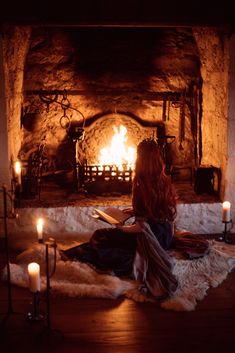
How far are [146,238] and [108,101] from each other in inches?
105

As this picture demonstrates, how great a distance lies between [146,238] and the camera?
390 centimetres

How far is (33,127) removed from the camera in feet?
20.0

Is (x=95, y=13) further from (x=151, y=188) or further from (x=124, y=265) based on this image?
(x=124, y=265)

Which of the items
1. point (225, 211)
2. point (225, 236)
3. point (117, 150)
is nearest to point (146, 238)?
point (225, 211)

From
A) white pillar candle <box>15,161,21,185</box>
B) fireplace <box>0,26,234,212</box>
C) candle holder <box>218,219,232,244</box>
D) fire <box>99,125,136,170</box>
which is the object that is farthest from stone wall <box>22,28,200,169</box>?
candle holder <box>218,219,232,244</box>

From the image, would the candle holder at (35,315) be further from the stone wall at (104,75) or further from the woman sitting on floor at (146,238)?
the stone wall at (104,75)

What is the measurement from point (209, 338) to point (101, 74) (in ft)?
12.1

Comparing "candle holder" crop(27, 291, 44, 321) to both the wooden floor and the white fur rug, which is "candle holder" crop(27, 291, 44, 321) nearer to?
the wooden floor

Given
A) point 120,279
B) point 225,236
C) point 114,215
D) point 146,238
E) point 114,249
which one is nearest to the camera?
point 146,238

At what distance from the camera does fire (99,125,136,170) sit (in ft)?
20.2

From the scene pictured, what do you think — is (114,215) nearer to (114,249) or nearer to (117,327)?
(114,249)

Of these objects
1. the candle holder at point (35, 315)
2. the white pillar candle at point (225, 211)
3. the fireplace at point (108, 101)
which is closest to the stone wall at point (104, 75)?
the fireplace at point (108, 101)

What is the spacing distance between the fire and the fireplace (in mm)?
68

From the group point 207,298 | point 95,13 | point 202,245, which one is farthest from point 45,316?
point 95,13
